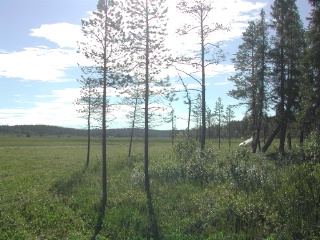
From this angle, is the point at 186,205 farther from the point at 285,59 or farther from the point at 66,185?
the point at 285,59

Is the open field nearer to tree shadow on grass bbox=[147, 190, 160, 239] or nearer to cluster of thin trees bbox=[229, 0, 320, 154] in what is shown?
tree shadow on grass bbox=[147, 190, 160, 239]

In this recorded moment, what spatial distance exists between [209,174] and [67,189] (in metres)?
8.93

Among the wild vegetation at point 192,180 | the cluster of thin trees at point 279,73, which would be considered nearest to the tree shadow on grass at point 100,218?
the wild vegetation at point 192,180

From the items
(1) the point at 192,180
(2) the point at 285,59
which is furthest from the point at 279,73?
(1) the point at 192,180

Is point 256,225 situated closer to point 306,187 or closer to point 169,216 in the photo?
point 306,187

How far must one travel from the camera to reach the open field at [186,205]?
362 inches

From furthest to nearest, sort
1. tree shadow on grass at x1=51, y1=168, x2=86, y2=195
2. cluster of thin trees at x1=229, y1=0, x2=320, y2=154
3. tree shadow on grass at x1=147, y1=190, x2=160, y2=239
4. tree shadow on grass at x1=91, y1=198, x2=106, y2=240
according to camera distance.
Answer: cluster of thin trees at x1=229, y1=0, x2=320, y2=154
tree shadow on grass at x1=51, y1=168, x2=86, y2=195
tree shadow on grass at x1=91, y1=198, x2=106, y2=240
tree shadow on grass at x1=147, y1=190, x2=160, y2=239

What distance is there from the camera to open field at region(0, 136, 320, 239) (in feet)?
30.2

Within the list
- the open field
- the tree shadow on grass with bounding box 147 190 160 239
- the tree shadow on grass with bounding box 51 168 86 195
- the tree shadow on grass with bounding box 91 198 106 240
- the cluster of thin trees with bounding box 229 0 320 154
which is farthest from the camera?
the cluster of thin trees with bounding box 229 0 320 154

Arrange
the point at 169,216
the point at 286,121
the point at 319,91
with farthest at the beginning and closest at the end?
the point at 286,121 → the point at 319,91 → the point at 169,216

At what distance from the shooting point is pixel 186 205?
13508 mm

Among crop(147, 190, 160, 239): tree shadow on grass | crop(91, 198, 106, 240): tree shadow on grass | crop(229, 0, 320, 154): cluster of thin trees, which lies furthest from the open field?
crop(229, 0, 320, 154): cluster of thin trees

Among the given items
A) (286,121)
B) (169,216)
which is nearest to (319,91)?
(286,121)

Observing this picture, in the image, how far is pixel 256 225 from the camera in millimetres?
10617
